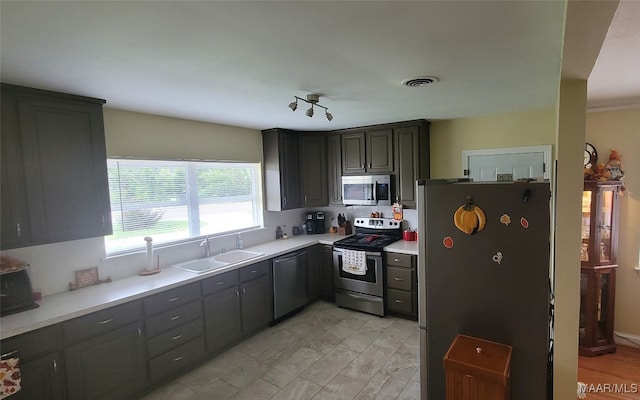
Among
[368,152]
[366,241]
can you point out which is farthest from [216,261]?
[368,152]

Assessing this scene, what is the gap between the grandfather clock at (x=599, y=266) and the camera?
319cm

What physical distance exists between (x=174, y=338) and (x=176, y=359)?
0.20m

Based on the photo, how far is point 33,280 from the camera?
7.91 ft

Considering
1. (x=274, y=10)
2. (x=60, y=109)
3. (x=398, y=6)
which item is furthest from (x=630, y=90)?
(x=60, y=109)

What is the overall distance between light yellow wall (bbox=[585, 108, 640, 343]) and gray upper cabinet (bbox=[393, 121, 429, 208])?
1.75 meters

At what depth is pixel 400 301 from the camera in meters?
3.87

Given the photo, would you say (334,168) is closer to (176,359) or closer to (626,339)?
(176,359)

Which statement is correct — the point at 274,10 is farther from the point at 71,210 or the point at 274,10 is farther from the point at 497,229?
the point at 71,210

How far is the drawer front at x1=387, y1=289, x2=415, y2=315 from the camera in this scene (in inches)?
150

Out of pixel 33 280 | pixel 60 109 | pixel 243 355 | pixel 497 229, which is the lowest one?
pixel 243 355

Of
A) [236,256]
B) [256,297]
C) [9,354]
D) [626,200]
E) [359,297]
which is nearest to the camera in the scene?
[9,354]

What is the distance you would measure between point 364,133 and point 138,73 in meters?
2.97

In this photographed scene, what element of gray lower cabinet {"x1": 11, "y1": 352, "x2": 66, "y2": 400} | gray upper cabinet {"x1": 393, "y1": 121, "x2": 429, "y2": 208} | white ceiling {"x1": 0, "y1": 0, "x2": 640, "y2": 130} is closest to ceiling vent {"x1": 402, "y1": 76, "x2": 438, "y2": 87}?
white ceiling {"x1": 0, "y1": 0, "x2": 640, "y2": 130}

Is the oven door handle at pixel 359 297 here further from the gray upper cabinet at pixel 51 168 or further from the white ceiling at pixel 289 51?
the gray upper cabinet at pixel 51 168
